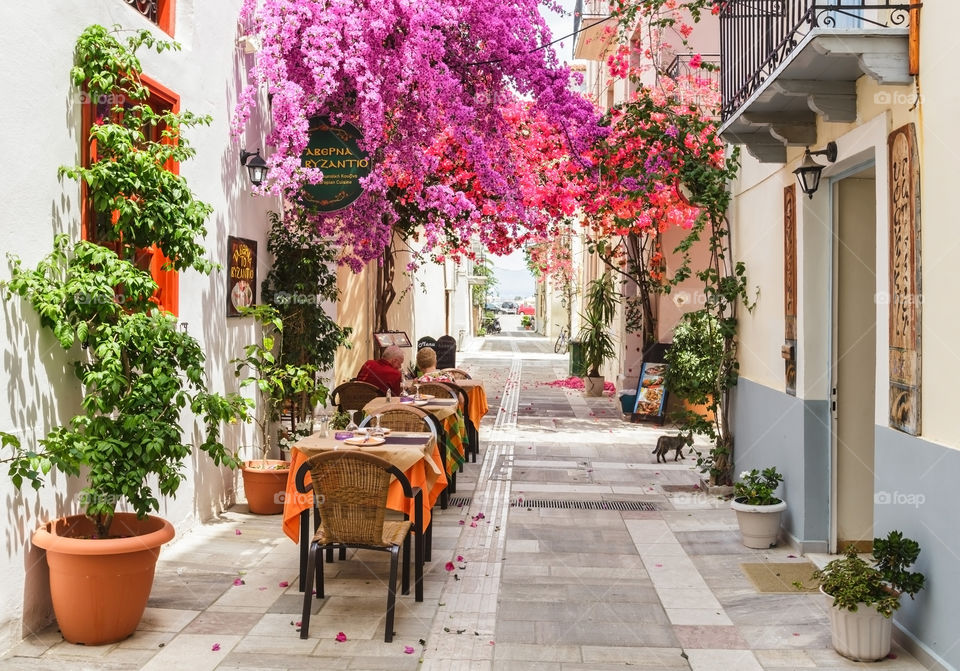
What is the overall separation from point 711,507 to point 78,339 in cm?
580

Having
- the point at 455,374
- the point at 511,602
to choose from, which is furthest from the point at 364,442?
the point at 455,374

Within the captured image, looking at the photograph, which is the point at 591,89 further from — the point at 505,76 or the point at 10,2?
the point at 10,2

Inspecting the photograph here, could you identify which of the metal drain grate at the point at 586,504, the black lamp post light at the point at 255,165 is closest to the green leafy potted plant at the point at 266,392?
the black lamp post light at the point at 255,165

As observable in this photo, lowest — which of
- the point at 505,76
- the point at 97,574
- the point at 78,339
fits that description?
the point at 97,574

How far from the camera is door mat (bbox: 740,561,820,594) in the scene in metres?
5.87

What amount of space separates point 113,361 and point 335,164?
392 cm

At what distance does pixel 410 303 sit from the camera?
22.2 metres

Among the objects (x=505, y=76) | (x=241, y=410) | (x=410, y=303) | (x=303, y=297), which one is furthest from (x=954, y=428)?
(x=410, y=303)

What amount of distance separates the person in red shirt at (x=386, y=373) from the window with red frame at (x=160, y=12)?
3935 millimetres

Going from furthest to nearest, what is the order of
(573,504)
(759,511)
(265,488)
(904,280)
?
(573,504), (265,488), (759,511), (904,280)

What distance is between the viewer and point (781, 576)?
617 cm

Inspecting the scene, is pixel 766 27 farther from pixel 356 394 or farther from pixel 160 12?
pixel 356 394

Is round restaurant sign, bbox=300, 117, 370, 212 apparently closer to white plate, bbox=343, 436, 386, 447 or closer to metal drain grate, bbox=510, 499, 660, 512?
white plate, bbox=343, 436, 386, 447

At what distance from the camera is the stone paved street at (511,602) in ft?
15.1
